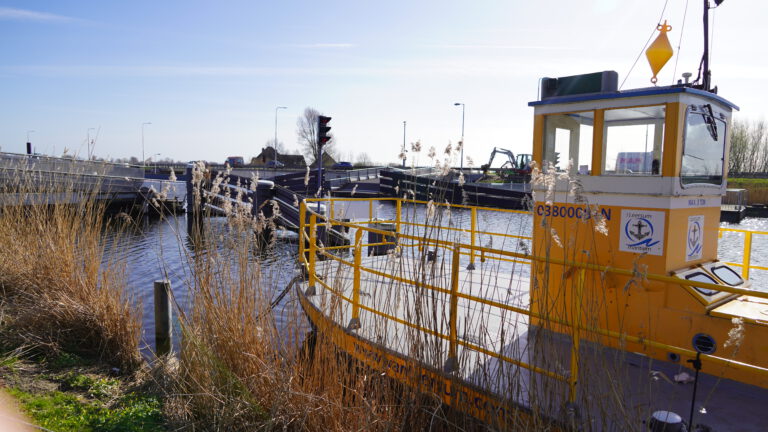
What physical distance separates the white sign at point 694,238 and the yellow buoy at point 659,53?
4.19 feet

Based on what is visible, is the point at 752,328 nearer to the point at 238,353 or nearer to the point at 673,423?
the point at 673,423

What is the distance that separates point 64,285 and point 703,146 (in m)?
6.50

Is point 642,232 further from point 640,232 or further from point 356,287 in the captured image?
point 356,287

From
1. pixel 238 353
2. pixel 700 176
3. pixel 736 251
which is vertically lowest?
pixel 736 251

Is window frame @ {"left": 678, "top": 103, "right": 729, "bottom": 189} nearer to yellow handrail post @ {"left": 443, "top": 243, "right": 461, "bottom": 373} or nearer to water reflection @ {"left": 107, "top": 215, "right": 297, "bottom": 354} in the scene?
yellow handrail post @ {"left": 443, "top": 243, "right": 461, "bottom": 373}

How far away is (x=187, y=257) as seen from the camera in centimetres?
402

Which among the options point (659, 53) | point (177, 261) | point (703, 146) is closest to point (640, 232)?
point (703, 146)

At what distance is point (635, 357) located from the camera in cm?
404

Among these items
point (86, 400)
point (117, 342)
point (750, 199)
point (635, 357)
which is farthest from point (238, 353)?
point (750, 199)

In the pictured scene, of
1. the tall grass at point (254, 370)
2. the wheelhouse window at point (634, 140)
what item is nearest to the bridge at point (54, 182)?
the tall grass at point (254, 370)

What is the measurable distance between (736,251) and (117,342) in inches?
769

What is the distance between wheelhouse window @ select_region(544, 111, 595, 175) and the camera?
15.1 ft

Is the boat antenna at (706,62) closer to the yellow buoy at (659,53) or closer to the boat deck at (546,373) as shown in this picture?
the yellow buoy at (659,53)

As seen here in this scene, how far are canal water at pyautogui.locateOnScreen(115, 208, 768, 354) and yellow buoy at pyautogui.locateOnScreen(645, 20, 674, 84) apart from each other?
1.76m
